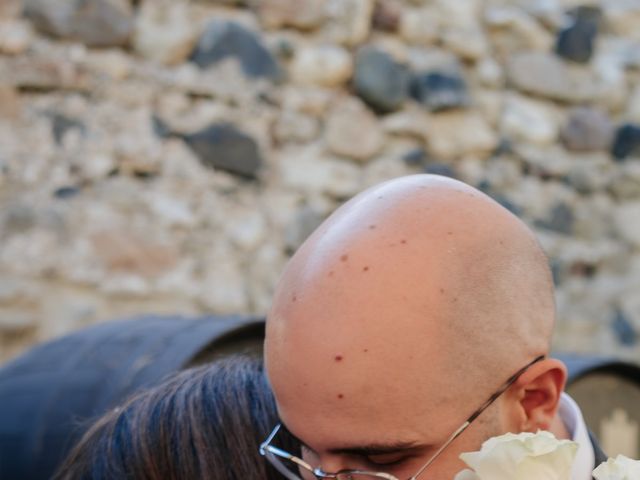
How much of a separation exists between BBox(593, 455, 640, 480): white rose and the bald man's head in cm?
21

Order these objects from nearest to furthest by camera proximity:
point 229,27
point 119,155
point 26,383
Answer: point 26,383
point 119,155
point 229,27

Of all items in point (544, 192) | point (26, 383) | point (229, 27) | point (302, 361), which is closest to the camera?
point (302, 361)

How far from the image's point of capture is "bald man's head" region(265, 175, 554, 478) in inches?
33.3

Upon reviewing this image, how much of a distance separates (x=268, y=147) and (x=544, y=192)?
0.87 metres

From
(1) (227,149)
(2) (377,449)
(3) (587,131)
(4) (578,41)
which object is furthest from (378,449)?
(4) (578,41)

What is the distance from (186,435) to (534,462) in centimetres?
46

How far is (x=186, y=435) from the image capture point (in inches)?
39.4

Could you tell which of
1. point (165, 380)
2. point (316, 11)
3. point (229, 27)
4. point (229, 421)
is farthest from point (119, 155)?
point (229, 421)

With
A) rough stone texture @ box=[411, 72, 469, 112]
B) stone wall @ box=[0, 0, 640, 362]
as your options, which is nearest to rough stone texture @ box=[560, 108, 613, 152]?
stone wall @ box=[0, 0, 640, 362]

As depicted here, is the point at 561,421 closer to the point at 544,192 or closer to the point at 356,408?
the point at 356,408

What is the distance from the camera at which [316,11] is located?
229cm

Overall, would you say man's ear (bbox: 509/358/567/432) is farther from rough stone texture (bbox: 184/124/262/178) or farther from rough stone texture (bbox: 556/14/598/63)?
rough stone texture (bbox: 556/14/598/63)

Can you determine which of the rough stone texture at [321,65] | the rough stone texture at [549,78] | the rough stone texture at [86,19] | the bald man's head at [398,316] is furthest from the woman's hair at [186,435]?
the rough stone texture at [549,78]

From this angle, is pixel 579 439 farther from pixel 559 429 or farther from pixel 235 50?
pixel 235 50
